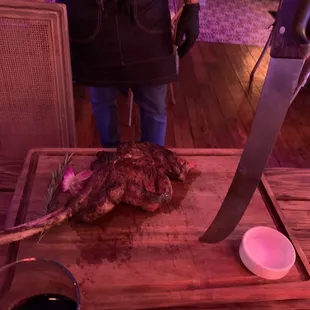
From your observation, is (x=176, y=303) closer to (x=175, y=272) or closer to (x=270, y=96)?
(x=175, y=272)

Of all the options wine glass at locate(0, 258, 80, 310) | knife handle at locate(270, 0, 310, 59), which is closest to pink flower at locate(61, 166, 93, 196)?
wine glass at locate(0, 258, 80, 310)

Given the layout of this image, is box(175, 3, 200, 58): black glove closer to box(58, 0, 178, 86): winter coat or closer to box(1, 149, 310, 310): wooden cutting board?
box(58, 0, 178, 86): winter coat

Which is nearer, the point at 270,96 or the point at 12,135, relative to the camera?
the point at 270,96

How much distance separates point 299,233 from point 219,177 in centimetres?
23

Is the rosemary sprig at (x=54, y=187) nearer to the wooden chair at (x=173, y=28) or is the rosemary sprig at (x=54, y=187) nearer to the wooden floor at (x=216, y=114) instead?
the wooden chair at (x=173, y=28)

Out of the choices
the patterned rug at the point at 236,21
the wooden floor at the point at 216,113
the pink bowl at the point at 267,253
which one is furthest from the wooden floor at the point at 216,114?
the pink bowl at the point at 267,253

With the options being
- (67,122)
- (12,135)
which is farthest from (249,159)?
(12,135)

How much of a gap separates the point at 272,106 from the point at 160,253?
362 millimetres

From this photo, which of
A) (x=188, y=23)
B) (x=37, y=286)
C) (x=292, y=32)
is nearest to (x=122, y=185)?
(x=37, y=286)

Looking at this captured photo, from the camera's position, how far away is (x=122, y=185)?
81 centimetres

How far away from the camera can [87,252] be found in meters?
0.75

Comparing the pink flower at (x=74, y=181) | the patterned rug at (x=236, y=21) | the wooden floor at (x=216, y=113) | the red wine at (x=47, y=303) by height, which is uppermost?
the red wine at (x=47, y=303)

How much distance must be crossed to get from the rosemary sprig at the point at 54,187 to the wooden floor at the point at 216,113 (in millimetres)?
1163

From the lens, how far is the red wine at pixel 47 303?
1.74ft
